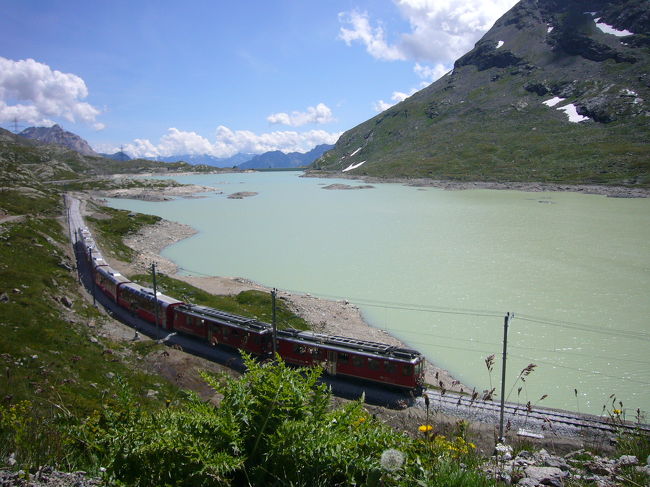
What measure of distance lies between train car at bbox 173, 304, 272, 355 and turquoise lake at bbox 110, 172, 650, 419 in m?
10.2

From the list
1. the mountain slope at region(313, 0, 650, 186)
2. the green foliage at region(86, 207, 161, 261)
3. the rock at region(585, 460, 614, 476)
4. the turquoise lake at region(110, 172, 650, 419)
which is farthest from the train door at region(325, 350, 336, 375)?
the mountain slope at region(313, 0, 650, 186)

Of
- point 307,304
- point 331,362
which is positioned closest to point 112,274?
point 307,304

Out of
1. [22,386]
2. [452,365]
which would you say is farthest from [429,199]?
[22,386]

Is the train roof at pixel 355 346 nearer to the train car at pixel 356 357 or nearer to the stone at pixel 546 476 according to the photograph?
the train car at pixel 356 357

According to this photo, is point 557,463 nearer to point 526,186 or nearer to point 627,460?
point 627,460

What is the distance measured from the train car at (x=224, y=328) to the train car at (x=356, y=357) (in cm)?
114

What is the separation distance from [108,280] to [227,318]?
13626mm

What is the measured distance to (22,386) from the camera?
11258 mm

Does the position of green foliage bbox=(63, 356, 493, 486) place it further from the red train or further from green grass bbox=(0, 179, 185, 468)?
the red train

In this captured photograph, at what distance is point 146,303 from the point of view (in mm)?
26766

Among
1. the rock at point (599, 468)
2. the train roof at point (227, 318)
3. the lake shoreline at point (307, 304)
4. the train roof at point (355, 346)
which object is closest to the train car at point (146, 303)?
the train roof at point (227, 318)

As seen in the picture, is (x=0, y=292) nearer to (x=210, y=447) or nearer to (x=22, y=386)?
(x=22, y=386)

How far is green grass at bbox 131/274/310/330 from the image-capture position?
2817cm

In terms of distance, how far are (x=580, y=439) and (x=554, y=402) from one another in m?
4.83
